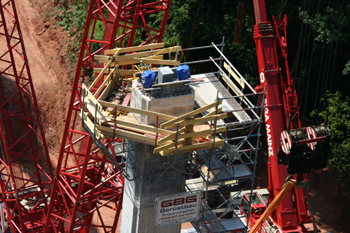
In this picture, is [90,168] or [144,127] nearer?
[144,127]

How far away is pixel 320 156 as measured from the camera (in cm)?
1970

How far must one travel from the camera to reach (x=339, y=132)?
3412 cm

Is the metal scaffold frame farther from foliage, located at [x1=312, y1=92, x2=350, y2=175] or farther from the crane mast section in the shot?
foliage, located at [x1=312, y1=92, x2=350, y2=175]

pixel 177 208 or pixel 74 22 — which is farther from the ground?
pixel 74 22

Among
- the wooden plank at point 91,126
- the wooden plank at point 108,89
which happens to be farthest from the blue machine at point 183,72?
the wooden plank at point 91,126

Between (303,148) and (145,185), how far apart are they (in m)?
6.28

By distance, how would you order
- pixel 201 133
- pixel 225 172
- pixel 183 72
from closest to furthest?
pixel 201 133 < pixel 183 72 < pixel 225 172

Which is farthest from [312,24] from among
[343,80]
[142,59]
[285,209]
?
[142,59]

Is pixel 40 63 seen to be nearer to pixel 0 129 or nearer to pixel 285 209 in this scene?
pixel 0 129

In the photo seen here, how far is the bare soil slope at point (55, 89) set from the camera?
37.2 metres

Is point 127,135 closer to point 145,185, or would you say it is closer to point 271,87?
point 145,185

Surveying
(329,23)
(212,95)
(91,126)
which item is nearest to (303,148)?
(212,95)

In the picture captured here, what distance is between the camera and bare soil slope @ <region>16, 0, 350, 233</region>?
37250 mm

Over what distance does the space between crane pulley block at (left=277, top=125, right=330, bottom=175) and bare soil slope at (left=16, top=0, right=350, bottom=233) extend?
18074mm
